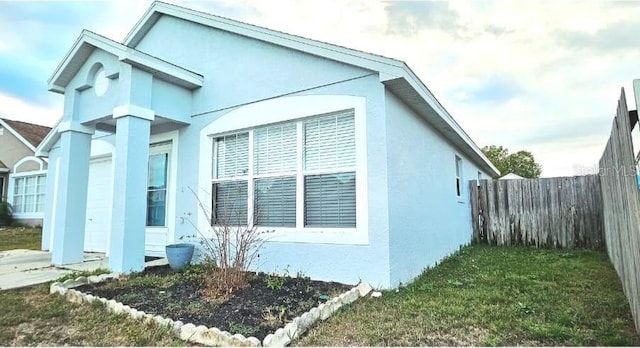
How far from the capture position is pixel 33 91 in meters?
10.6

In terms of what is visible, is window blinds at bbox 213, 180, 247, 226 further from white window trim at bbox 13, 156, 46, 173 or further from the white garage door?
white window trim at bbox 13, 156, 46, 173

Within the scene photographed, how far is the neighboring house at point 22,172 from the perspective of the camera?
1662 cm

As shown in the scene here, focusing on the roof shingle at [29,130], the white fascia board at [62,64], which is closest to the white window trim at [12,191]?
the roof shingle at [29,130]

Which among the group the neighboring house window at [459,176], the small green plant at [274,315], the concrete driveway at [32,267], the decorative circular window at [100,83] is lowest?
the small green plant at [274,315]

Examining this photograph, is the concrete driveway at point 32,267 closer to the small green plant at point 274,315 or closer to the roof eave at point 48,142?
the roof eave at point 48,142

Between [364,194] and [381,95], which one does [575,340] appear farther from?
[381,95]

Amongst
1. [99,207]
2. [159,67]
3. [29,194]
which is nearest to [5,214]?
[29,194]

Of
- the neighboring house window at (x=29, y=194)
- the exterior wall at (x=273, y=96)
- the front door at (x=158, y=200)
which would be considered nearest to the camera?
the exterior wall at (x=273, y=96)

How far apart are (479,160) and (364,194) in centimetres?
951

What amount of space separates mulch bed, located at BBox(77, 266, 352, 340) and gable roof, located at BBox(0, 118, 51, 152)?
1606 cm

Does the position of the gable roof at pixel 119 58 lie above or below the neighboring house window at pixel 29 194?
above

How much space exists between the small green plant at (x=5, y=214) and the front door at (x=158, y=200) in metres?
13.8

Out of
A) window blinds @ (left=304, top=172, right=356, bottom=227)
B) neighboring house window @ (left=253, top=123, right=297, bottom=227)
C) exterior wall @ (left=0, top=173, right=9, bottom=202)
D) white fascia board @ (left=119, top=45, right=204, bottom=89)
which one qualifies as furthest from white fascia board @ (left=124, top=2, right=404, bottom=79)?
exterior wall @ (left=0, top=173, right=9, bottom=202)

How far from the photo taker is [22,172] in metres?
17.3
